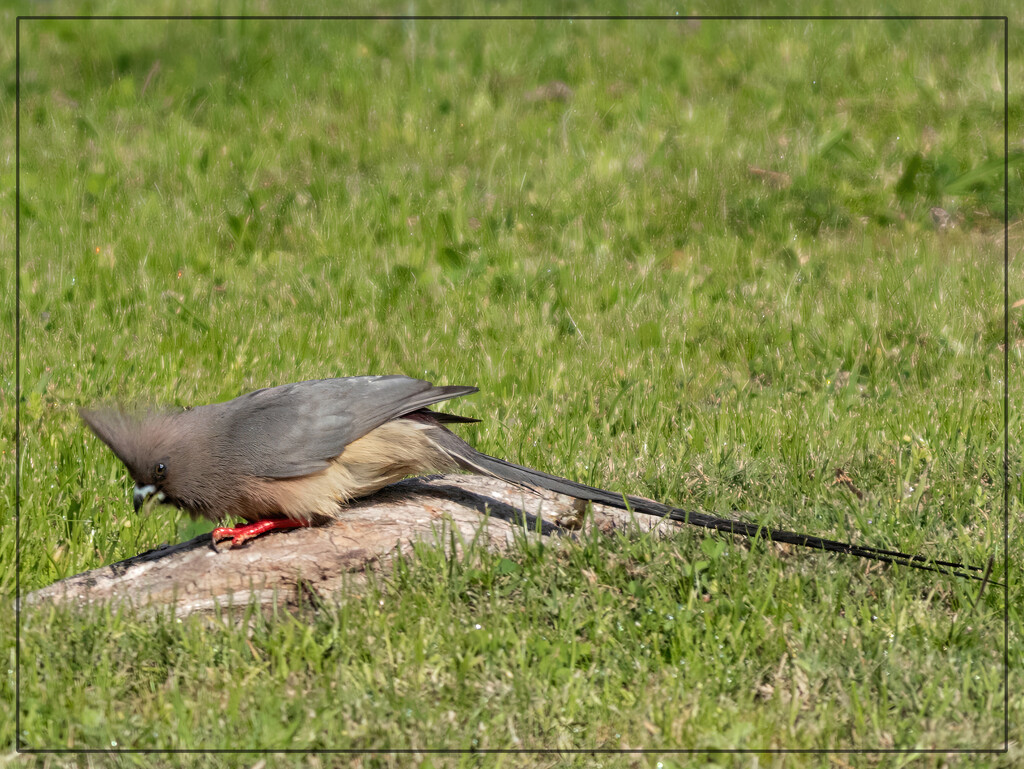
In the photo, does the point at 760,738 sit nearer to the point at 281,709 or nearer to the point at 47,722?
the point at 281,709

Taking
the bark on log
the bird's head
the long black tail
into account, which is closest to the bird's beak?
the bird's head

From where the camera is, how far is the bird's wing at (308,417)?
4539 mm

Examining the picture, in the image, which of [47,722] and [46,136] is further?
[46,136]

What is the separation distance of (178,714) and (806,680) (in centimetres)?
199

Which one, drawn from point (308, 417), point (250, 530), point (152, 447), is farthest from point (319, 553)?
point (152, 447)

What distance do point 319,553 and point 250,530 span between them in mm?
396

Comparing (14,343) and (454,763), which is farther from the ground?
(14,343)

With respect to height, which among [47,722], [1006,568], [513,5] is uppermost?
[513,5]

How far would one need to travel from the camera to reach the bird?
4.52 m

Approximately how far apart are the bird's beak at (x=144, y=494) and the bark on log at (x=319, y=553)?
223 mm

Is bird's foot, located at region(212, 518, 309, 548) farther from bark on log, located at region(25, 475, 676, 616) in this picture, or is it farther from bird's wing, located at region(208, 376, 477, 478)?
bird's wing, located at region(208, 376, 477, 478)

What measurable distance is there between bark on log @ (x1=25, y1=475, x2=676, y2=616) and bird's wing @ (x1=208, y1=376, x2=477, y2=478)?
0.97 ft

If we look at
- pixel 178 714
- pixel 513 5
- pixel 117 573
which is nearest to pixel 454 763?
pixel 178 714

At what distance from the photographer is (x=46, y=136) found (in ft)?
31.9
